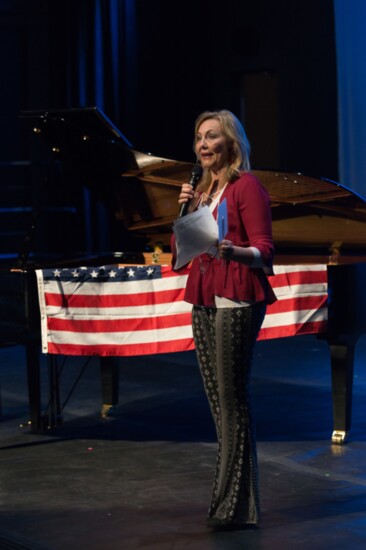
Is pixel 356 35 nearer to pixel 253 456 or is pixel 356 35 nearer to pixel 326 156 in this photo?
pixel 326 156

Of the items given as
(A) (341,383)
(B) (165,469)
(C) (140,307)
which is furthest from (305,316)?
(B) (165,469)

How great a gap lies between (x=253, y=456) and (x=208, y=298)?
571 mm

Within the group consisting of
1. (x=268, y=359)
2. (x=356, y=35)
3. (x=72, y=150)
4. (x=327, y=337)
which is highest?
(x=356, y=35)

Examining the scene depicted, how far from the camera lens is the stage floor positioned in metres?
4.02

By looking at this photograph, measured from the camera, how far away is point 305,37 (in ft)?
36.2

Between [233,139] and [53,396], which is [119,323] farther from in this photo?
[233,139]

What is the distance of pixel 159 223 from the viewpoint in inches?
249

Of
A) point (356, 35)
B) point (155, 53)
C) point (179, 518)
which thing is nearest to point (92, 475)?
point (179, 518)

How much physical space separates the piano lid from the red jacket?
1601 millimetres

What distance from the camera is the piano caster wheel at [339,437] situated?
5.42 m

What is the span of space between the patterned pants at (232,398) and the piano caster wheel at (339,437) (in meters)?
1.50

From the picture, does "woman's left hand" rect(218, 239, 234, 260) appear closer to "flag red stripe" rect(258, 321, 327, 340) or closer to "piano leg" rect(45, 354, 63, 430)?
"flag red stripe" rect(258, 321, 327, 340)

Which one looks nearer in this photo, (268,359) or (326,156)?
(268,359)

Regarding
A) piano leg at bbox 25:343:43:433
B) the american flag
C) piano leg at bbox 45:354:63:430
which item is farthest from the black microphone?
piano leg at bbox 45:354:63:430
